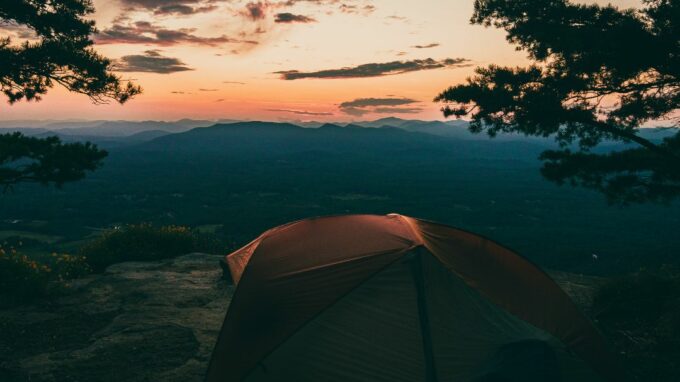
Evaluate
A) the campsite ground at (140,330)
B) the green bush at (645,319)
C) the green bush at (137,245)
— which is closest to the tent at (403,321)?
the campsite ground at (140,330)

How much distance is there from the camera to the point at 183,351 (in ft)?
23.3

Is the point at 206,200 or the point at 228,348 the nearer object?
the point at 228,348

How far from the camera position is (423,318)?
17.2ft

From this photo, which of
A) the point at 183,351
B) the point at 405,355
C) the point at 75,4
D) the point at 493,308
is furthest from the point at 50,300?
the point at 493,308

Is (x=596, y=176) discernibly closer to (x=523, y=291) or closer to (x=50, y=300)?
(x=523, y=291)

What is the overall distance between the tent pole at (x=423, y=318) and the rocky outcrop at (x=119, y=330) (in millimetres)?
3261

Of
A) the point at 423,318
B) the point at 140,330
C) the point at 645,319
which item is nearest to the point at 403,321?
A: the point at 423,318

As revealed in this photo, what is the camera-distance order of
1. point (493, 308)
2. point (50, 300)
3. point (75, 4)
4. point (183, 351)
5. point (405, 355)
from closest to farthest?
point (405, 355), point (493, 308), point (183, 351), point (50, 300), point (75, 4)

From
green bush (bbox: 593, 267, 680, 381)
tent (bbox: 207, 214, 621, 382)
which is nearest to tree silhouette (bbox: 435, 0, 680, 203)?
green bush (bbox: 593, 267, 680, 381)

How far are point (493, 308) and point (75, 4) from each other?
1083 centimetres

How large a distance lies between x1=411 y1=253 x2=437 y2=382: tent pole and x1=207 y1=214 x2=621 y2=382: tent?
0.01 m

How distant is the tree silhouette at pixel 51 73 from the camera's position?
9133 millimetres

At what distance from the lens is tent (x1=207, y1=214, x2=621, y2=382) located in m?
5.11

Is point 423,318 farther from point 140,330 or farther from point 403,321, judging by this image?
point 140,330
